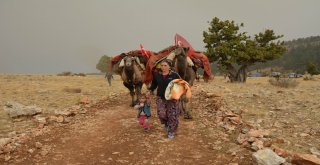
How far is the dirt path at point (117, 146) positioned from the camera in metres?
6.65

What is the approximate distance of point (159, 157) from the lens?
6.67 m

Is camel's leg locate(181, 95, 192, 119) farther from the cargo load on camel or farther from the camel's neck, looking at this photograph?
the cargo load on camel

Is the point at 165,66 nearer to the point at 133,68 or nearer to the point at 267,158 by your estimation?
the point at 267,158

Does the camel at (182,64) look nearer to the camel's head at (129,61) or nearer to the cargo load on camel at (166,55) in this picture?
the cargo load on camel at (166,55)

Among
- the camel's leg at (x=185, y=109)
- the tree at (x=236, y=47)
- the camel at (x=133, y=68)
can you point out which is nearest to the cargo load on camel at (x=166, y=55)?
the camel at (x=133, y=68)

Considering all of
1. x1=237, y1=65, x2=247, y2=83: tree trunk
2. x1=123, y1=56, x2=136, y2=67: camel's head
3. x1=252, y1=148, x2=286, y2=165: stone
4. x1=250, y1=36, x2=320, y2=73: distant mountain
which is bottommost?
x1=252, y1=148, x2=286, y2=165: stone

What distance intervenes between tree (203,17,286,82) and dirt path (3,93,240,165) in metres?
21.6

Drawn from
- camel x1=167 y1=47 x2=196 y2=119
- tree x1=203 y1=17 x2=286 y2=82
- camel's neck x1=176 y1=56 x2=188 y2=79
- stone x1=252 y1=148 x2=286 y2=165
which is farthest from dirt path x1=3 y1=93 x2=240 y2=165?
tree x1=203 y1=17 x2=286 y2=82

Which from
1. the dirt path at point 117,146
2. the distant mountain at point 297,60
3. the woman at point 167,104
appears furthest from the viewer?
the distant mountain at point 297,60

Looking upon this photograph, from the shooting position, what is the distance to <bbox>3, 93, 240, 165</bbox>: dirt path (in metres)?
6.65

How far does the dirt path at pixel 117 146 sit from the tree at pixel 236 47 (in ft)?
70.7

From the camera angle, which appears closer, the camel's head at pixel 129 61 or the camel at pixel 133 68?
the camel's head at pixel 129 61

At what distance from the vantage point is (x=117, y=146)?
7.46 meters

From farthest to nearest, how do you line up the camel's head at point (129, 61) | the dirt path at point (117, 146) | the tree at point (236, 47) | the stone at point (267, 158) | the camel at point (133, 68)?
the tree at point (236, 47) → the camel at point (133, 68) → the camel's head at point (129, 61) → the dirt path at point (117, 146) → the stone at point (267, 158)
